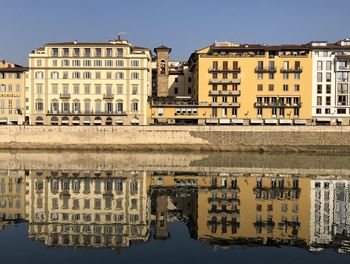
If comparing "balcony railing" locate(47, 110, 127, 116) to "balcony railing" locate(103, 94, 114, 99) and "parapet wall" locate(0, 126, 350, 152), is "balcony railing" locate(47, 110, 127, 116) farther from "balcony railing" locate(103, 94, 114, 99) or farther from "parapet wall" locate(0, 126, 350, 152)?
"parapet wall" locate(0, 126, 350, 152)

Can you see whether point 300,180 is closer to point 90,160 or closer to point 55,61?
point 90,160

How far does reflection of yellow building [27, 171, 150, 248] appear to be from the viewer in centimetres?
2244

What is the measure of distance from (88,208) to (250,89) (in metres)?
58.3

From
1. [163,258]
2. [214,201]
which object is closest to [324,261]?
[163,258]

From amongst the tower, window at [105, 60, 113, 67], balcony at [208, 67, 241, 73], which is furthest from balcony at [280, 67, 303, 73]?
window at [105, 60, 113, 67]

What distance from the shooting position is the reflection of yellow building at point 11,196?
88.6ft

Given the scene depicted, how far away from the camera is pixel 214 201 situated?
31859 millimetres

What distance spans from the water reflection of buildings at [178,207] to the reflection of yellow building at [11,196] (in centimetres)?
6

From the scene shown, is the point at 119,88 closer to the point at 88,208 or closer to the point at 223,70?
the point at 223,70

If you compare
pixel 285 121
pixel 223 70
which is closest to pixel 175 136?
pixel 223 70

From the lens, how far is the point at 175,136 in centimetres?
7375

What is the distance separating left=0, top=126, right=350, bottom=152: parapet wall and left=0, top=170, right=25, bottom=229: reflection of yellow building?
2867 cm

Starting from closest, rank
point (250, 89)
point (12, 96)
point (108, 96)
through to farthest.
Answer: point (108, 96) → point (250, 89) → point (12, 96)

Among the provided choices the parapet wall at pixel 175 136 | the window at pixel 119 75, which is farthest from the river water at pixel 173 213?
the window at pixel 119 75
